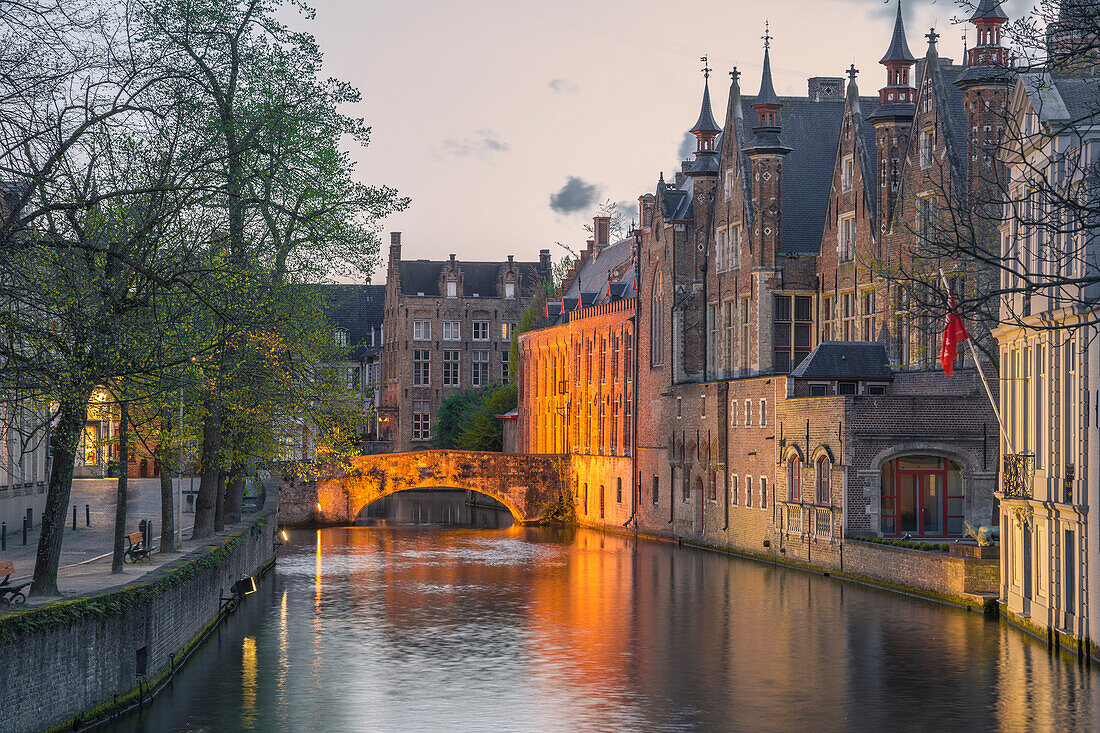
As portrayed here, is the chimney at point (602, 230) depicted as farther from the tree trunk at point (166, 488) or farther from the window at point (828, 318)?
the tree trunk at point (166, 488)

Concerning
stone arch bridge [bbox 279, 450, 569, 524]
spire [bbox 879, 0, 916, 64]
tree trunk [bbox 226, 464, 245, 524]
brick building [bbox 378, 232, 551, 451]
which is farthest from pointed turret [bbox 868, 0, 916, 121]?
brick building [bbox 378, 232, 551, 451]

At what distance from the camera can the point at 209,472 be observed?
38281mm

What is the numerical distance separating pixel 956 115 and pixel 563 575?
65.4ft

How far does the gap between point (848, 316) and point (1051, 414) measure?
23.3 metres

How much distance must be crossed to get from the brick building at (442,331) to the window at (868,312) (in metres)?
58.5

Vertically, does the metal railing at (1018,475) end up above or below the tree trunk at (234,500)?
above

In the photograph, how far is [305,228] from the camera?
1449 inches

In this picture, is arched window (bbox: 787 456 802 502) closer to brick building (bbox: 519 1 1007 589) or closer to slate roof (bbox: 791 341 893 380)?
brick building (bbox: 519 1 1007 589)

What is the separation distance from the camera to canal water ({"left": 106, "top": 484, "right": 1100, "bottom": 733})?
23641mm

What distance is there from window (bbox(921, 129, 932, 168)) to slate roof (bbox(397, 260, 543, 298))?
65.2 meters

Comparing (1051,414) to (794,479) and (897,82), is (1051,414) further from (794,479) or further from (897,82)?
(897,82)

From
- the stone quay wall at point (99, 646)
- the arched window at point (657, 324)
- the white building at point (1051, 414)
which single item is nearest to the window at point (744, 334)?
the arched window at point (657, 324)

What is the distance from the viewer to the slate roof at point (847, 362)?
154ft

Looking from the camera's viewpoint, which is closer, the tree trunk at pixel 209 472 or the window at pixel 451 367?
the tree trunk at pixel 209 472
